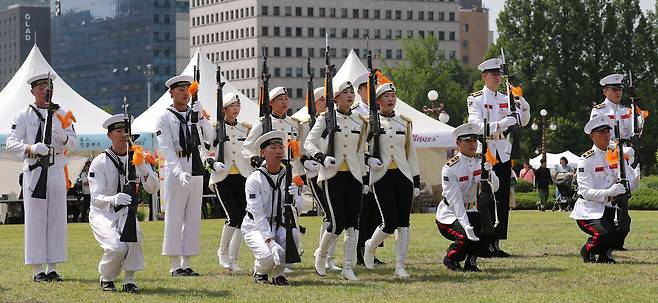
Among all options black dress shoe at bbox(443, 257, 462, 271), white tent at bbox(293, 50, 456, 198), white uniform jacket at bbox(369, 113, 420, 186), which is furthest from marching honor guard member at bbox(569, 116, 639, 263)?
white tent at bbox(293, 50, 456, 198)

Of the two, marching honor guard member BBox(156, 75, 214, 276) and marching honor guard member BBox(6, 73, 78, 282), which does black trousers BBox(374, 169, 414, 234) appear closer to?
marching honor guard member BBox(156, 75, 214, 276)

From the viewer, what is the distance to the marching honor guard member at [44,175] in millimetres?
17047

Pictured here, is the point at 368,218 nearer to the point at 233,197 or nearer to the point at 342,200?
the point at 233,197

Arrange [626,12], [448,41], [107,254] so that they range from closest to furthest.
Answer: [107,254] → [626,12] → [448,41]

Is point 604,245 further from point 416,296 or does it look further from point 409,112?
point 409,112

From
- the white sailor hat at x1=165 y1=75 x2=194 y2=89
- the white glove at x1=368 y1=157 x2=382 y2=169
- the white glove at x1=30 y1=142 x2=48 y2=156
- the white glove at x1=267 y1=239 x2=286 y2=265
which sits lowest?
the white glove at x1=267 y1=239 x2=286 y2=265

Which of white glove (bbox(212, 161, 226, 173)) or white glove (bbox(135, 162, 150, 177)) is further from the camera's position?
white glove (bbox(212, 161, 226, 173))

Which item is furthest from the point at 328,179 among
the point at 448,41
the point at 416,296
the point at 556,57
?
the point at 448,41

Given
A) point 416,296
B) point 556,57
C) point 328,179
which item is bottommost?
point 416,296

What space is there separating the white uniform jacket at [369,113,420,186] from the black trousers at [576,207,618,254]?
7.71 ft

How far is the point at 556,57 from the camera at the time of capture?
101250 millimetres

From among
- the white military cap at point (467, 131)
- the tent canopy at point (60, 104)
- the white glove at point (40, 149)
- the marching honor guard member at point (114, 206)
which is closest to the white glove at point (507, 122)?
the white military cap at point (467, 131)

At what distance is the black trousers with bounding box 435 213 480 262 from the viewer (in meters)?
17.3

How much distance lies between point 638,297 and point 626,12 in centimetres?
8877
